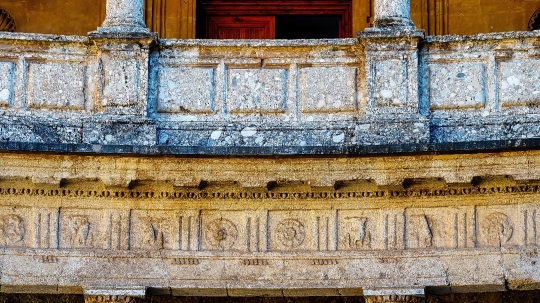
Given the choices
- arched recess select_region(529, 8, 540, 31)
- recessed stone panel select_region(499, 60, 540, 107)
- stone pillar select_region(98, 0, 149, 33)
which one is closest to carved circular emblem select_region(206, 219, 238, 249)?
stone pillar select_region(98, 0, 149, 33)

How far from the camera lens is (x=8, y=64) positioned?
67.0ft

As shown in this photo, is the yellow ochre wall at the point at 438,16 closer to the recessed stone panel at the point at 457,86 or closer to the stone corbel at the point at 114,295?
the recessed stone panel at the point at 457,86

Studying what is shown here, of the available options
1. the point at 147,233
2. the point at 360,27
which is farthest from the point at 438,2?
the point at 147,233

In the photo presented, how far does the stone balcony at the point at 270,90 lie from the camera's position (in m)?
20.0

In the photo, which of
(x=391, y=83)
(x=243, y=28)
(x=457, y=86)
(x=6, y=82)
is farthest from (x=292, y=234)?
(x=243, y=28)

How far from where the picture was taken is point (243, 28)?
24953mm

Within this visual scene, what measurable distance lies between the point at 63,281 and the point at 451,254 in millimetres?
4604

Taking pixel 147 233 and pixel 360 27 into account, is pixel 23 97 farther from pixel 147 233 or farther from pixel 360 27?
pixel 360 27

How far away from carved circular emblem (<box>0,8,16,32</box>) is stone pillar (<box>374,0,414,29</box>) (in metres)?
7.02

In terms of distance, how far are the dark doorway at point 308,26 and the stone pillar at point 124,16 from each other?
15.4ft

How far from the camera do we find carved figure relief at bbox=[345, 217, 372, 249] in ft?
65.6

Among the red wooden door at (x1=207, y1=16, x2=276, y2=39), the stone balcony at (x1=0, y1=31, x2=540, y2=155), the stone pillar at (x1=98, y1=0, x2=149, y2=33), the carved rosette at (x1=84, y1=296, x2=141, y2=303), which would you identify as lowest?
the carved rosette at (x1=84, y1=296, x2=141, y2=303)

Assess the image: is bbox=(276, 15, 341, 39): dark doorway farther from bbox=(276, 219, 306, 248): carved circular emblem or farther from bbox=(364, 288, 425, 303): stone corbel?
bbox=(364, 288, 425, 303): stone corbel

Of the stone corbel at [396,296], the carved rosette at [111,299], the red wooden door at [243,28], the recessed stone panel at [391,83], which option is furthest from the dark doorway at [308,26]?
the carved rosette at [111,299]
